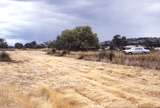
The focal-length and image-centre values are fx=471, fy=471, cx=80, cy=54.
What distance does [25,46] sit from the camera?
164875 mm

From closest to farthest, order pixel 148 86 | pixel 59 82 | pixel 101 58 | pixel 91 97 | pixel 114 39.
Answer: pixel 91 97 → pixel 148 86 → pixel 59 82 → pixel 101 58 → pixel 114 39

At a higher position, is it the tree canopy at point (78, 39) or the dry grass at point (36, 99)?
the tree canopy at point (78, 39)

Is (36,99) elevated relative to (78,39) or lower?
lower

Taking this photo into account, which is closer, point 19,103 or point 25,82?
point 19,103

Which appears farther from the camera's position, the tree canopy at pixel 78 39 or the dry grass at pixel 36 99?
the tree canopy at pixel 78 39

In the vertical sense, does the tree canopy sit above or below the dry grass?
above

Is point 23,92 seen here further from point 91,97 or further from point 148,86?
point 148,86

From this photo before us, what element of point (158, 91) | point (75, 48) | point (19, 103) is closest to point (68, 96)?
point (19, 103)

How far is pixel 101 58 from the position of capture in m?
61.0

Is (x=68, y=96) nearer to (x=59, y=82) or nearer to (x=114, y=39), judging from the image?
(x=59, y=82)

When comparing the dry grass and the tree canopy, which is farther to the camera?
the tree canopy

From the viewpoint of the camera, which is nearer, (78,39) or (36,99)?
(36,99)

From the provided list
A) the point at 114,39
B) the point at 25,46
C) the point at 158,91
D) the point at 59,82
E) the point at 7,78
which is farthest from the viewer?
the point at 25,46

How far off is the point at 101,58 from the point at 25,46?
349ft
